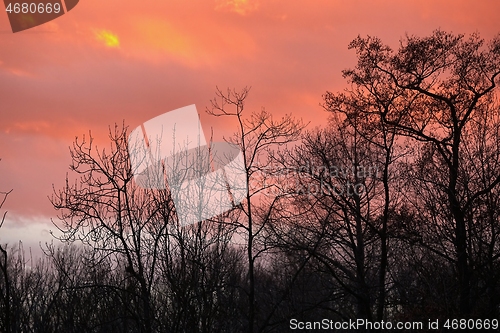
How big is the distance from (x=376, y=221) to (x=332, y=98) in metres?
5.08

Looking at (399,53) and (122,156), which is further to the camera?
(399,53)

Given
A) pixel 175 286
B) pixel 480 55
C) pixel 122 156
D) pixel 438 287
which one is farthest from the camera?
pixel 480 55

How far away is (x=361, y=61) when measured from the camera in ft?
68.2

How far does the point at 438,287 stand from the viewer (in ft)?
61.5

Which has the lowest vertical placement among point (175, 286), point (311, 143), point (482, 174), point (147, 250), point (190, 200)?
point (175, 286)

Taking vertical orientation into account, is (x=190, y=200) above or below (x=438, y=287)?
above

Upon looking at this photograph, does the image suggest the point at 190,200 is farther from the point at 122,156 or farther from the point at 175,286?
the point at 175,286

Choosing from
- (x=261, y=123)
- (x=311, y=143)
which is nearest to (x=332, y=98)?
(x=311, y=143)

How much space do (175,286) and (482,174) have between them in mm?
13009

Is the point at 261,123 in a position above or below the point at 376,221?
above

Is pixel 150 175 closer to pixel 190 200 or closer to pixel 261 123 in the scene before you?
pixel 190 200

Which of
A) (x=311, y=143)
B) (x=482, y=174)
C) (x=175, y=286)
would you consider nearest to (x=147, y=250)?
(x=175, y=286)

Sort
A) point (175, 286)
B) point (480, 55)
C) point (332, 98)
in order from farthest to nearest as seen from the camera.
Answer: point (332, 98) < point (480, 55) < point (175, 286)

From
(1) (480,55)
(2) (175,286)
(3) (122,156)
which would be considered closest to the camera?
(2) (175,286)
